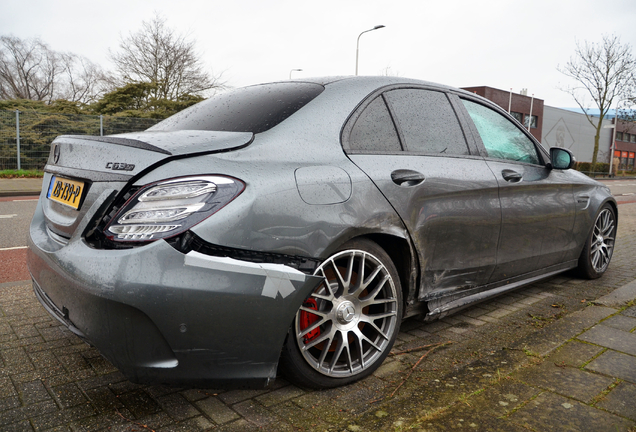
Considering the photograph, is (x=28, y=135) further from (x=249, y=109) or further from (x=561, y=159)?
(x=561, y=159)

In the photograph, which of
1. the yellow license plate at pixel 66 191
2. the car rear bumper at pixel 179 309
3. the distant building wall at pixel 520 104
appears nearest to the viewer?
the car rear bumper at pixel 179 309

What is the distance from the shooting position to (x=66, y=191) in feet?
7.68

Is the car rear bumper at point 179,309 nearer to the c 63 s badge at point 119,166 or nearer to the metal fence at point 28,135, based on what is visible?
the c 63 s badge at point 119,166

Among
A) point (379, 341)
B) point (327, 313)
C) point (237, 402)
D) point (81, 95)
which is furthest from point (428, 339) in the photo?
point (81, 95)

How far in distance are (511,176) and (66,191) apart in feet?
8.64

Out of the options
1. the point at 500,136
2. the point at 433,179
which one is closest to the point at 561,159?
the point at 500,136

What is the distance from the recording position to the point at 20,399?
2.25m

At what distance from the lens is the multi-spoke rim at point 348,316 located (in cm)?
228

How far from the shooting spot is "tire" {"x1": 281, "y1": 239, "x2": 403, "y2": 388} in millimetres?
2254

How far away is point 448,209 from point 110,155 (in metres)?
1.75

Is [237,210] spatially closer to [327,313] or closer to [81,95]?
[327,313]

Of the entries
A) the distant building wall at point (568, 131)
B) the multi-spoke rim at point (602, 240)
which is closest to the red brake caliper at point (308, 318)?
the multi-spoke rim at point (602, 240)

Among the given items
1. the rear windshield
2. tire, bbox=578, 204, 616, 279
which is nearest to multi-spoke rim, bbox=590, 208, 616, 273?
tire, bbox=578, 204, 616, 279

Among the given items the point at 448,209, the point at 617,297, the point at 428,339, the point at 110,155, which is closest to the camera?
the point at 110,155
